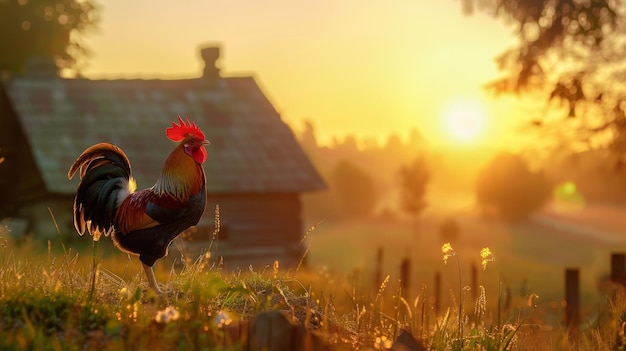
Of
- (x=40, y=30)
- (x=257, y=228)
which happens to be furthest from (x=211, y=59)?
(x=40, y=30)

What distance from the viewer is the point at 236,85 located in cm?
2397

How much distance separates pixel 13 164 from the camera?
24859 millimetres

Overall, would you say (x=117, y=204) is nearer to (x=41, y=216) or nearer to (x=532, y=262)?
(x=41, y=216)

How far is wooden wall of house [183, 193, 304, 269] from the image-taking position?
21.5 meters

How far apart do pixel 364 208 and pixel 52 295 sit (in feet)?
302

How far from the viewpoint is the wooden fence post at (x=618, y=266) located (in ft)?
32.8

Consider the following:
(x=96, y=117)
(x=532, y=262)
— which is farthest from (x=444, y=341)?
(x=532, y=262)

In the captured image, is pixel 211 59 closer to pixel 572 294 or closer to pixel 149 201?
pixel 572 294

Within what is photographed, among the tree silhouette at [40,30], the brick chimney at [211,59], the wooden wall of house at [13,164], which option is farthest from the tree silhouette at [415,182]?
the wooden wall of house at [13,164]

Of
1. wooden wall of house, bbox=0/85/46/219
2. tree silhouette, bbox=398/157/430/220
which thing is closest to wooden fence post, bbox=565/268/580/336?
wooden wall of house, bbox=0/85/46/219

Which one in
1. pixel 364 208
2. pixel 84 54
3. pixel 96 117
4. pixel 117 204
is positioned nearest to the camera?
pixel 117 204

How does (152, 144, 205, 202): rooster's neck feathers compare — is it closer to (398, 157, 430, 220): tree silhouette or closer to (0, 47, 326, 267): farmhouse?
(0, 47, 326, 267): farmhouse

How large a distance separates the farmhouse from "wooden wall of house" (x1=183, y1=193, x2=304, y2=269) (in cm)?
3

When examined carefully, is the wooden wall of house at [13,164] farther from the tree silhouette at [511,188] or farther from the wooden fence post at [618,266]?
the tree silhouette at [511,188]
